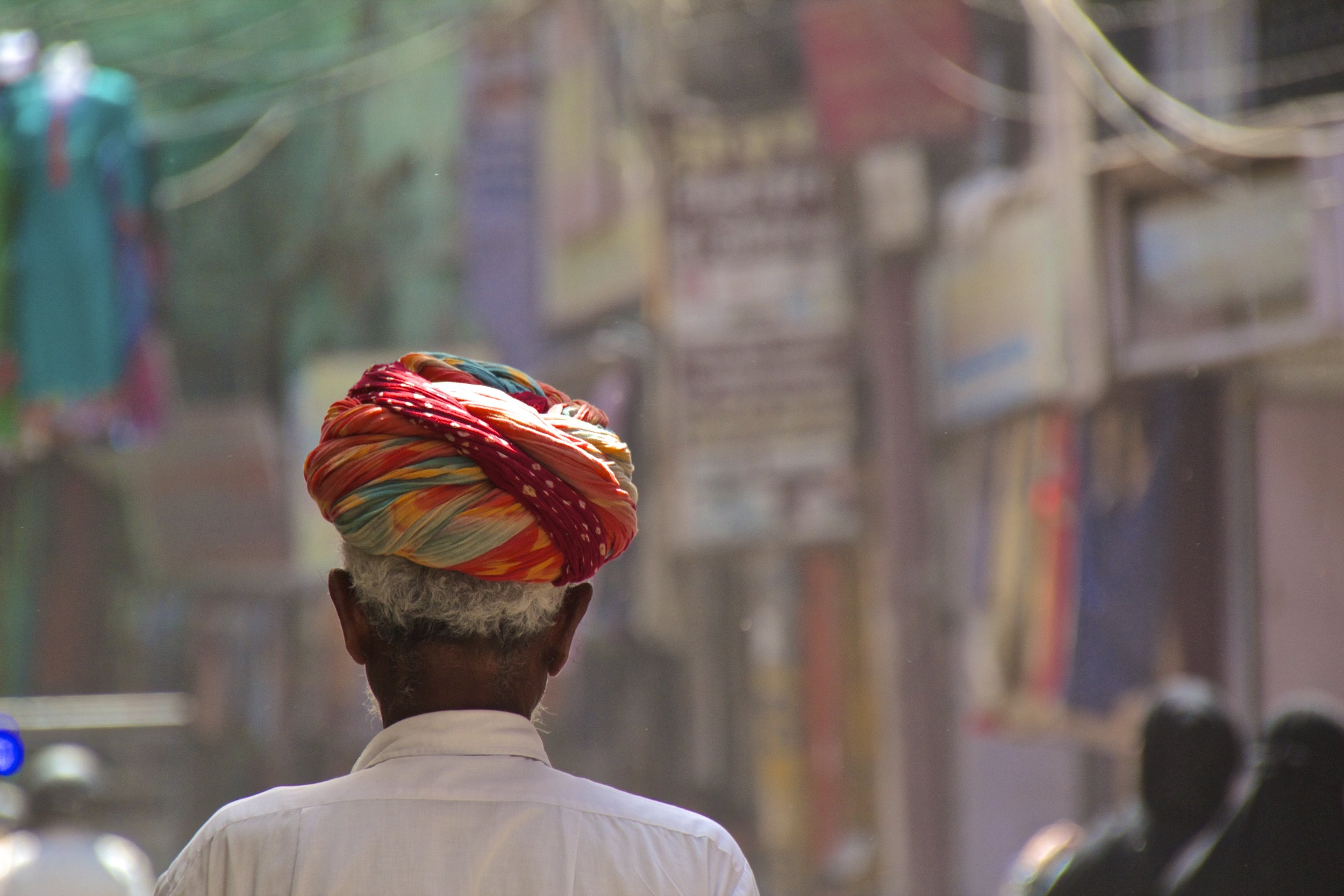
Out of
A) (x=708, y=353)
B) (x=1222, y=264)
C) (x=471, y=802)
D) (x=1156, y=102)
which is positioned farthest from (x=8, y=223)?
(x=471, y=802)

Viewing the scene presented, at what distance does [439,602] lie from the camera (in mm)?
934

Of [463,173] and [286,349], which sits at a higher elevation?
[463,173]

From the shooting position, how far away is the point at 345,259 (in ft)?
15.9

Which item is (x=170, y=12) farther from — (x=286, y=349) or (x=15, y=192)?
(x=286, y=349)

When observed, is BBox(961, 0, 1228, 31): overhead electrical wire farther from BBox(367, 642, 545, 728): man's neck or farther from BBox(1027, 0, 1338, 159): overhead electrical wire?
BBox(367, 642, 545, 728): man's neck

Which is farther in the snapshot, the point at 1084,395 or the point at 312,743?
the point at 312,743

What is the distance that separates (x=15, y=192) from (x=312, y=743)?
2128mm

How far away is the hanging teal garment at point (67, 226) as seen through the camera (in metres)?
4.41

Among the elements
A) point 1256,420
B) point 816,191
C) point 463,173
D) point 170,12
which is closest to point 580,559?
point 1256,420

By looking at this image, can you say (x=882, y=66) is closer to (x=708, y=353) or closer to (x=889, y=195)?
→ (x=889, y=195)

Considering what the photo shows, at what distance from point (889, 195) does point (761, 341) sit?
2.16 ft

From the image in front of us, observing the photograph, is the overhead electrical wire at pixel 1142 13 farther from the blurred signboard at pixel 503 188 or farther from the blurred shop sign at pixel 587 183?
the blurred signboard at pixel 503 188

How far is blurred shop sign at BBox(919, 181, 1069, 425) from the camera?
4184mm

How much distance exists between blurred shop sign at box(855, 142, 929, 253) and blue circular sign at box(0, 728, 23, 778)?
3245mm
